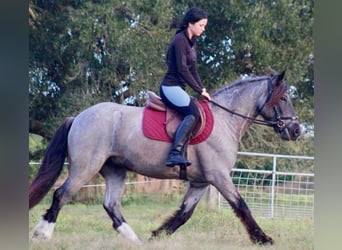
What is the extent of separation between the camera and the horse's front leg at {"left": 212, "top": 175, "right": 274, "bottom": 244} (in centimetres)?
423

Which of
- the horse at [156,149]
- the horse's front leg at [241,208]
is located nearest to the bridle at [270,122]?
the horse at [156,149]

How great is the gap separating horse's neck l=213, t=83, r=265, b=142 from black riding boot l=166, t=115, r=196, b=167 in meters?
0.26

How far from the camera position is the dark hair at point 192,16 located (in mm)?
4316

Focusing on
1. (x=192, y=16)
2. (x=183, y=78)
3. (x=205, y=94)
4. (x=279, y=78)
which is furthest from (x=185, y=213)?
(x=192, y=16)

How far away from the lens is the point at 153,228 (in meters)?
4.32

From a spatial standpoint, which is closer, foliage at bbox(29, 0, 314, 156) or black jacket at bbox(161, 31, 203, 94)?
black jacket at bbox(161, 31, 203, 94)

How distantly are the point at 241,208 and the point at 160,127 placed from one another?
86 cm

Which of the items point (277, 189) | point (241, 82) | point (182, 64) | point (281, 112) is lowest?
point (277, 189)

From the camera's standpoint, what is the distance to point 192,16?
14.2 ft

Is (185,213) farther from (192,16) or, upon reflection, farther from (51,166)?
(192,16)

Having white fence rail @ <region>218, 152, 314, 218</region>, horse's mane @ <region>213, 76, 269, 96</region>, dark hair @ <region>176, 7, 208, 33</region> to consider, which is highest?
dark hair @ <region>176, 7, 208, 33</region>

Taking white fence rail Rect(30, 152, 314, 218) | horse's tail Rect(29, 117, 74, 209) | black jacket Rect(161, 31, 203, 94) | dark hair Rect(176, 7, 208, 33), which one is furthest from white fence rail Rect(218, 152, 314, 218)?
horse's tail Rect(29, 117, 74, 209)

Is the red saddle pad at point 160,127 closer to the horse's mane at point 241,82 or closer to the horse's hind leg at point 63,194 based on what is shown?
the horse's mane at point 241,82

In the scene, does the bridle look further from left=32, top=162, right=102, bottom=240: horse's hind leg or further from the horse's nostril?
left=32, top=162, right=102, bottom=240: horse's hind leg
